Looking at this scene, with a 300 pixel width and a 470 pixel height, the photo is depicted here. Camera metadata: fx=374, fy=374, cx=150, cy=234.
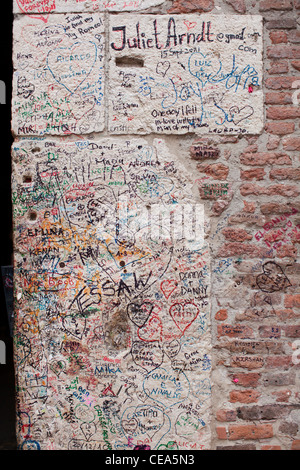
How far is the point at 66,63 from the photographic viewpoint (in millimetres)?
2469

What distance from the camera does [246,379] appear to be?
2.43 metres

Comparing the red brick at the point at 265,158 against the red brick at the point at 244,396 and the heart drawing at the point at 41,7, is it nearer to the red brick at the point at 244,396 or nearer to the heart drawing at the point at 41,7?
the red brick at the point at 244,396

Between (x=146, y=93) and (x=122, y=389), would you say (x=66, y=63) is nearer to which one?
(x=146, y=93)

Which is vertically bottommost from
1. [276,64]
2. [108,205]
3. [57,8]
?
[108,205]

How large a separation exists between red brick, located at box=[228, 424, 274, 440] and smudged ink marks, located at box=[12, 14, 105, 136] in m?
2.14

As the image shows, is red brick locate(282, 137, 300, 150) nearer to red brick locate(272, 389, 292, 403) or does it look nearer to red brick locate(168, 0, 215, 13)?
red brick locate(168, 0, 215, 13)

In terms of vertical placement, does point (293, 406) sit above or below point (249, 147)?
below

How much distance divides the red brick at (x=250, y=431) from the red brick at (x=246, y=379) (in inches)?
10.3

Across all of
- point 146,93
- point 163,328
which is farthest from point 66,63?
point 163,328

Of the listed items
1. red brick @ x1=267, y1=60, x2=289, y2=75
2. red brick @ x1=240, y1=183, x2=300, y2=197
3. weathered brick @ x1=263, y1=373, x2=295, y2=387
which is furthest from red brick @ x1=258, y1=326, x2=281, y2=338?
red brick @ x1=267, y1=60, x2=289, y2=75

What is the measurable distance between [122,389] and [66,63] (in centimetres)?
217

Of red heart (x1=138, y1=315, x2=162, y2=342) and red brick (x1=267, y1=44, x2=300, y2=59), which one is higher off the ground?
red brick (x1=267, y1=44, x2=300, y2=59)

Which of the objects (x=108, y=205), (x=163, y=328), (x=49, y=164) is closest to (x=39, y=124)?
(x=49, y=164)

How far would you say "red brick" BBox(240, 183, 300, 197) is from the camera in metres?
2.46
